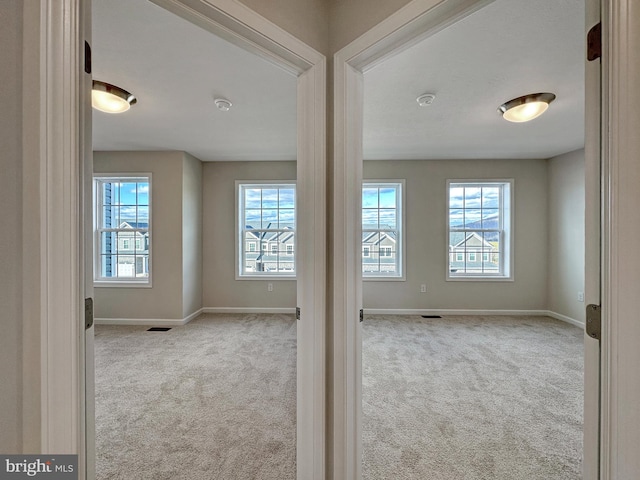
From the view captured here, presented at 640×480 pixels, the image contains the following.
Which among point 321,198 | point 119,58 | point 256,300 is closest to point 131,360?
point 256,300

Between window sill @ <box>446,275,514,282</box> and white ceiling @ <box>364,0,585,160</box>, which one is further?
window sill @ <box>446,275,514,282</box>

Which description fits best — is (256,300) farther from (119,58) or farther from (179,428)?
(119,58)

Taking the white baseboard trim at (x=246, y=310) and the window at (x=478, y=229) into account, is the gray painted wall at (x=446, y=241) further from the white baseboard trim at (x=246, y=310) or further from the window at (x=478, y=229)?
the white baseboard trim at (x=246, y=310)

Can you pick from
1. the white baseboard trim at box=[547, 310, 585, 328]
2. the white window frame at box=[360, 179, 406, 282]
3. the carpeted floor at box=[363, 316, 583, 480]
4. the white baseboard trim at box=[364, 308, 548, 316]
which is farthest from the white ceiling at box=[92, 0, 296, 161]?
the white baseboard trim at box=[547, 310, 585, 328]

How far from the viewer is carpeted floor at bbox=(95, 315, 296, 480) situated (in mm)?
1527

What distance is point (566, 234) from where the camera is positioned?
163 inches

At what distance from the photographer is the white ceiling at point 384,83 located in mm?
1621

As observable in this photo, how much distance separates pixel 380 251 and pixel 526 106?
2.79 meters

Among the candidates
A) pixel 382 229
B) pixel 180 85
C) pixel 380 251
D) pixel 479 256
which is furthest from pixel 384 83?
pixel 479 256

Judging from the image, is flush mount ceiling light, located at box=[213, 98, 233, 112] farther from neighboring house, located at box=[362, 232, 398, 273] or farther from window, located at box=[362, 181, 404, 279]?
neighboring house, located at box=[362, 232, 398, 273]

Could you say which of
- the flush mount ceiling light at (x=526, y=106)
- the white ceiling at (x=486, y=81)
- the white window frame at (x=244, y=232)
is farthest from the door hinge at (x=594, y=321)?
the white window frame at (x=244, y=232)

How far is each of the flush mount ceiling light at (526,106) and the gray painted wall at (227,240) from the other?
306 cm

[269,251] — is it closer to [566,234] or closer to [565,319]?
[566,234]

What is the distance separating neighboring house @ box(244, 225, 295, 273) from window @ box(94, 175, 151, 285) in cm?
155
